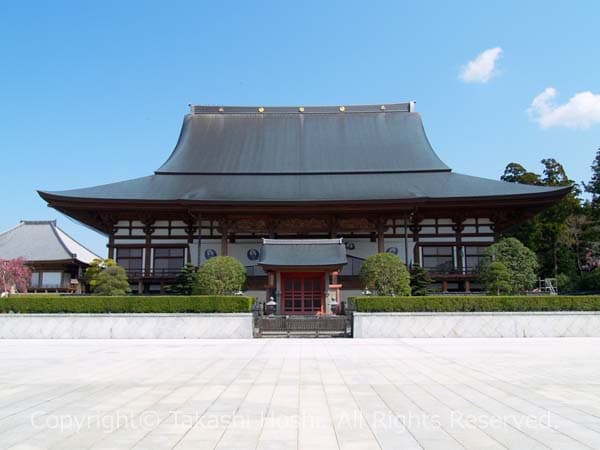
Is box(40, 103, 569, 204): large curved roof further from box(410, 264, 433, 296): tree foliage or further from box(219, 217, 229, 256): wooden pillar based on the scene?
box(410, 264, 433, 296): tree foliage

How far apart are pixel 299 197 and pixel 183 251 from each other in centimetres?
702

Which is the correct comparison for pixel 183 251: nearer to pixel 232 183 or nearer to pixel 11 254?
pixel 232 183

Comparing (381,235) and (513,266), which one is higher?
(381,235)

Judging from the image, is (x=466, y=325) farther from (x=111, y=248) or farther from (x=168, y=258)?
(x=111, y=248)

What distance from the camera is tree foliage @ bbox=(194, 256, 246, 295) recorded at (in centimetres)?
2052

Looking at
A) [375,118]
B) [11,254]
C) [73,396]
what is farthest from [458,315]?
[11,254]

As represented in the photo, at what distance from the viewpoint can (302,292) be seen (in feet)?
78.5

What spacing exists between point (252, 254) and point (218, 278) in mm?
6095

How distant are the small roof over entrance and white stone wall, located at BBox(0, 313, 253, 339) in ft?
19.4

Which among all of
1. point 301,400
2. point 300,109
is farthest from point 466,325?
point 300,109

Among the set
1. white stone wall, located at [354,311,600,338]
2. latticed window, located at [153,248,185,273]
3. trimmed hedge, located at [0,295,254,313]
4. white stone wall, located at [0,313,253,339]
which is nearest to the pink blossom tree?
latticed window, located at [153,248,185,273]

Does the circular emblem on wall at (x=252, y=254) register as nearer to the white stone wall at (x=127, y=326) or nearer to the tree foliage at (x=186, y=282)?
the tree foliage at (x=186, y=282)

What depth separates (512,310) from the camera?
17391 mm

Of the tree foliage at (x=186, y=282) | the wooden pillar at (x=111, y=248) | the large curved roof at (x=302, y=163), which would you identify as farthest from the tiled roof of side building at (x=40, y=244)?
the tree foliage at (x=186, y=282)
